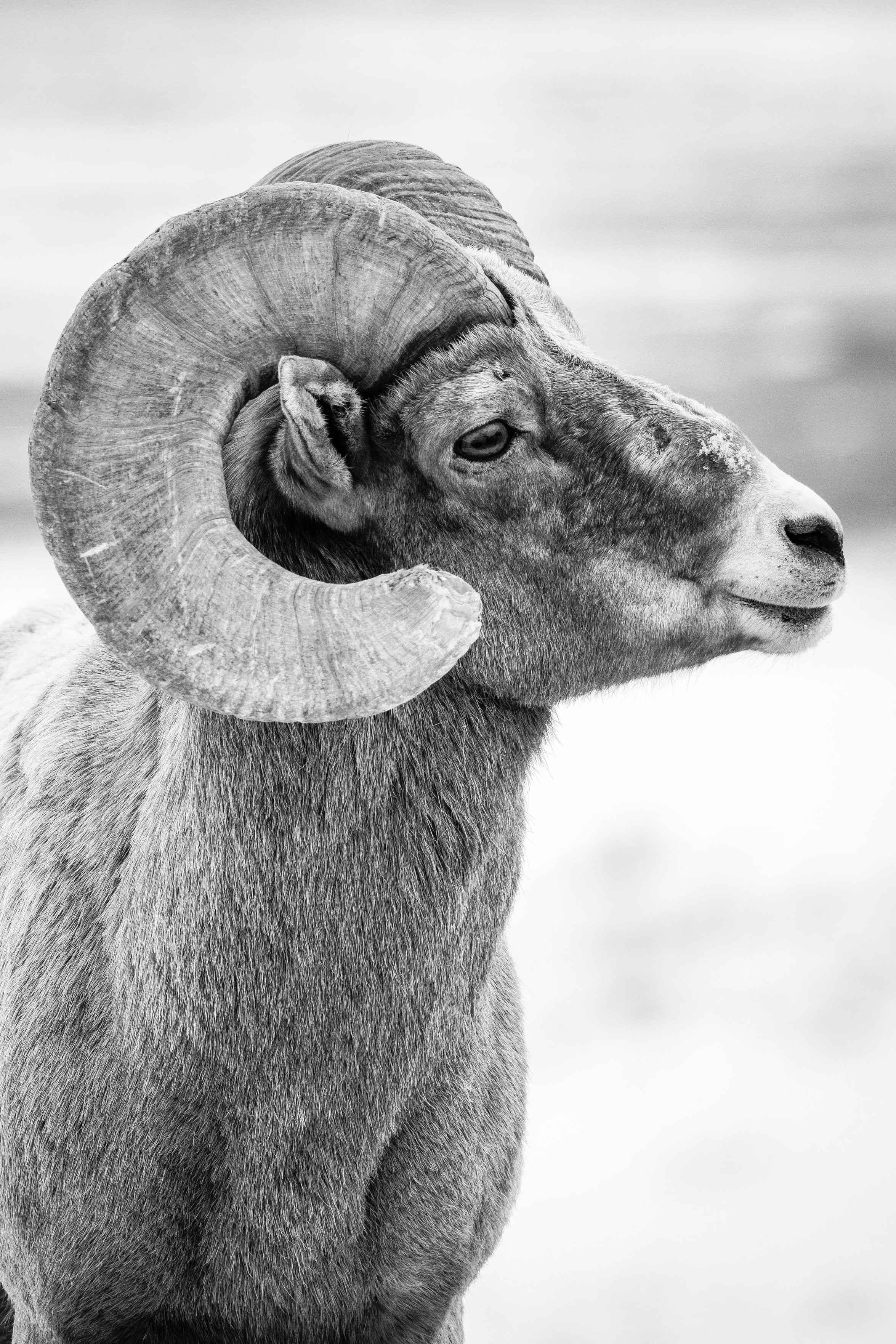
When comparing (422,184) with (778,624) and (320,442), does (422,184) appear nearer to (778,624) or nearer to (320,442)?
(320,442)

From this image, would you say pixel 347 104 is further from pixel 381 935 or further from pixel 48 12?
pixel 381 935

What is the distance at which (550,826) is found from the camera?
12539 millimetres

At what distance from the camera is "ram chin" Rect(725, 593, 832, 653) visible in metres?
3.64

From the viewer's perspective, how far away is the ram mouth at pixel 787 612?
11.9 ft

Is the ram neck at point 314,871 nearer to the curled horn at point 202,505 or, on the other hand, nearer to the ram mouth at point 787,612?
the curled horn at point 202,505

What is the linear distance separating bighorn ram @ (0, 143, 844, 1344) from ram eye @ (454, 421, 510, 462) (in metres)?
0.01

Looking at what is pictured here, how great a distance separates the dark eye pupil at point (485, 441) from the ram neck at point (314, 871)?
24.0 inches

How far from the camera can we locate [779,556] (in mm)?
3514

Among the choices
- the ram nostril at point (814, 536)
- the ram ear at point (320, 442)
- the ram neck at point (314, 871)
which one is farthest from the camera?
the ram neck at point (314, 871)

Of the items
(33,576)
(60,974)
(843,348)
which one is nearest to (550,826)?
(33,576)

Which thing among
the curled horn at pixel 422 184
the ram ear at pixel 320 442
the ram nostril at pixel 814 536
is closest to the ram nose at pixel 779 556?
the ram nostril at pixel 814 536

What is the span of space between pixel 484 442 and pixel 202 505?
72cm

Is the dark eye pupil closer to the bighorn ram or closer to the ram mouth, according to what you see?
the bighorn ram

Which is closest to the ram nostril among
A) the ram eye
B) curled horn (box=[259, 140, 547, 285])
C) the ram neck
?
the ram eye
